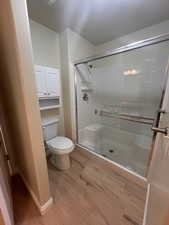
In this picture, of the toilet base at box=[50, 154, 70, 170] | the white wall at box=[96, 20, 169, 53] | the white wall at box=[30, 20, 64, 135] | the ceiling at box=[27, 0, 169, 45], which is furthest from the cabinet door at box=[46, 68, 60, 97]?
the white wall at box=[96, 20, 169, 53]

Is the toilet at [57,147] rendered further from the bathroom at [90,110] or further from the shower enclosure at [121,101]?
the shower enclosure at [121,101]

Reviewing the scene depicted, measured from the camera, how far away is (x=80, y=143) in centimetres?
227

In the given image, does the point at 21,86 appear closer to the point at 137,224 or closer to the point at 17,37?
the point at 17,37

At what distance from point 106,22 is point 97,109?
68.4 inches

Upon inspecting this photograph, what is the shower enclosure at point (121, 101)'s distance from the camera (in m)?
1.87

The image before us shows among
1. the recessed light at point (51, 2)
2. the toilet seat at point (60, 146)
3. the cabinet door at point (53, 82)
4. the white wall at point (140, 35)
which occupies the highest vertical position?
the recessed light at point (51, 2)

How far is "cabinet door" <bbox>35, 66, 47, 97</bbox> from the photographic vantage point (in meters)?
1.55

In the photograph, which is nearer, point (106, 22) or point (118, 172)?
point (118, 172)

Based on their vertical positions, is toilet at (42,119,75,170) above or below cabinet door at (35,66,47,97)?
below

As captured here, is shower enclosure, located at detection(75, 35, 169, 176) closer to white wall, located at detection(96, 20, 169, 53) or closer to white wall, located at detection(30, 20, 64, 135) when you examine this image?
white wall, located at detection(96, 20, 169, 53)

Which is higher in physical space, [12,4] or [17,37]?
[12,4]

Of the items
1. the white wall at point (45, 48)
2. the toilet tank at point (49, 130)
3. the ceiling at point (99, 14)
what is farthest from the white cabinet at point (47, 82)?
the ceiling at point (99, 14)

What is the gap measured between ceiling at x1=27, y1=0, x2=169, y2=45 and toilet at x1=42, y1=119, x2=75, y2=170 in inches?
66.6

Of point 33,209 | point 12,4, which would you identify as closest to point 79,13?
point 12,4
